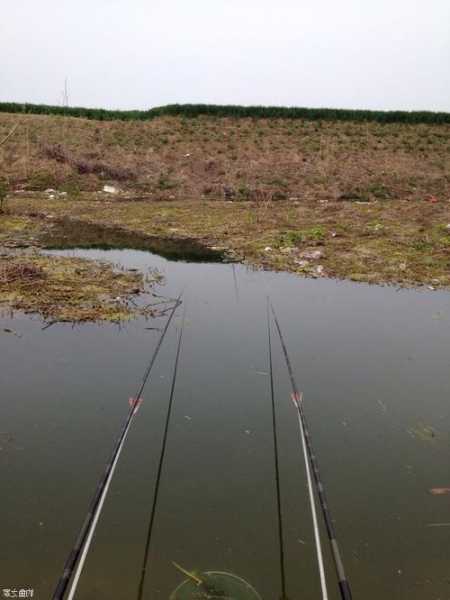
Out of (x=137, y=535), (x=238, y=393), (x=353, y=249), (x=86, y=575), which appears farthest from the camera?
(x=353, y=249)

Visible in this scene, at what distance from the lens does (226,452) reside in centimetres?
334

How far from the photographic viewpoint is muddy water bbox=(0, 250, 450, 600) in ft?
8.09

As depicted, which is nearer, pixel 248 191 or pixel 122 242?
pixel 122 242

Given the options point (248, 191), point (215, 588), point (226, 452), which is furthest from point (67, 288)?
point (248, 191)

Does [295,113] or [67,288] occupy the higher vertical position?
[295,113]

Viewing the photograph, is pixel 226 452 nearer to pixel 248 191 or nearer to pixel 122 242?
pixel 122 242

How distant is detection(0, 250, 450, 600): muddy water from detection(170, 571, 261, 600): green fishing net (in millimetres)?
50

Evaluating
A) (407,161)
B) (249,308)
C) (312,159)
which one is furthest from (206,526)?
(407,161)

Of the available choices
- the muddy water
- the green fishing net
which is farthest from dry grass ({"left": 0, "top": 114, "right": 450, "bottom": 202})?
the green fishing net

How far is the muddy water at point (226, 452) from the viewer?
97.1 inches

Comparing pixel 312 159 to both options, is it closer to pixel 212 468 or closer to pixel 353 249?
pixel 353 249

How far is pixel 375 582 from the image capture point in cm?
241

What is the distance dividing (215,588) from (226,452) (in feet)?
3.63

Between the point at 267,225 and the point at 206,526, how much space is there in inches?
401
